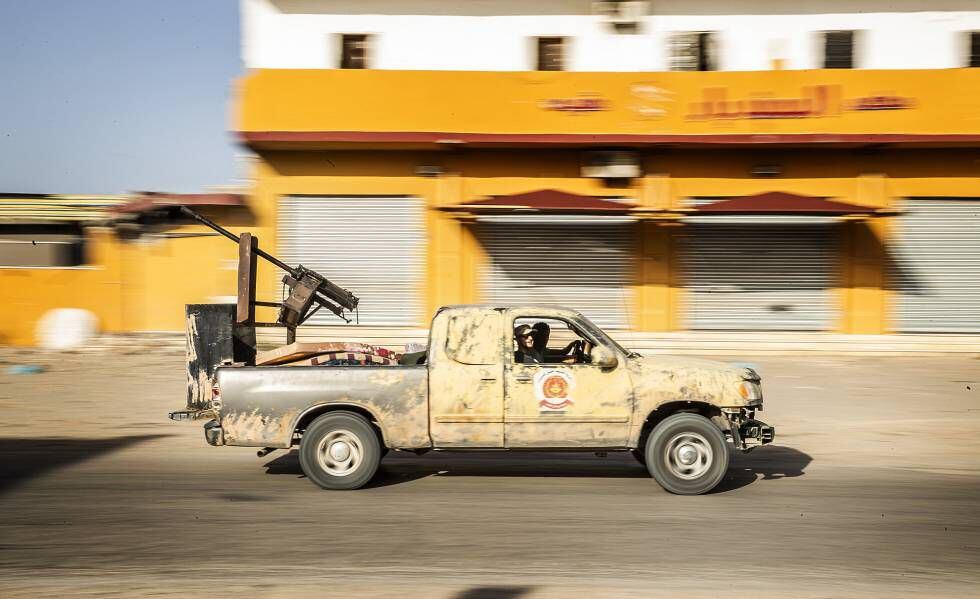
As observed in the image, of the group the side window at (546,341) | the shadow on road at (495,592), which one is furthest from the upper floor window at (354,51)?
the shadow on road at (495,592)

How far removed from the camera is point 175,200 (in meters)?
18.5

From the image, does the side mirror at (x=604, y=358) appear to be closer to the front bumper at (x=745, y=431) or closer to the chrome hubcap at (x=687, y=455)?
the chrome hubcap at (x=687, y=455)

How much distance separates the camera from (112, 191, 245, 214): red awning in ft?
60.2

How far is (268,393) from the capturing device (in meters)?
7.82

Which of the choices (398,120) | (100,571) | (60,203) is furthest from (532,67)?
(100,571)

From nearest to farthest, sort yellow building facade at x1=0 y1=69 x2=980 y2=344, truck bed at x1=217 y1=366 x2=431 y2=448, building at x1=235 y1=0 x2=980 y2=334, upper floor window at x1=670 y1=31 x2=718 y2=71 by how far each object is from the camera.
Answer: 1. truck bed at x1=217 y1=366 x2=431 y2=448
2. yellow building facade at x1=0 y1=69 x2=980 y2=344
3. building at x1=235 y1=0 x2=980 y2=334
4. upper floor window at x1=670 y1=31 x2=718 y2=71

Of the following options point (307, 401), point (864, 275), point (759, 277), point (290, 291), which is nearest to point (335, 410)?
point (307, 401)

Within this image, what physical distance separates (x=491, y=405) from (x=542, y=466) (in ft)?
5.73

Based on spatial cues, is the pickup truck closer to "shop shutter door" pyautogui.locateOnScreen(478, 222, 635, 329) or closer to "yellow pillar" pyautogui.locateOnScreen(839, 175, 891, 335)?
"shop shutter door" pyautogui.locateOnScreen(478, 222, 635, 329)

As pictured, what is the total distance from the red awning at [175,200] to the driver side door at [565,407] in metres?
12.4

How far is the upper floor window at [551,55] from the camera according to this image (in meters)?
18.6

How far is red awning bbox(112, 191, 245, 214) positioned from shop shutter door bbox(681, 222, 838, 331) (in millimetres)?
9498

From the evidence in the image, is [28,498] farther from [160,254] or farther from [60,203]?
[60,203]

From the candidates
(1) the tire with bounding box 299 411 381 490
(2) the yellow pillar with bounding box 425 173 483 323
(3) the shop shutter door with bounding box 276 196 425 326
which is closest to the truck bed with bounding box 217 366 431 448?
(1) the tire with bounding box 299 411 381 490
